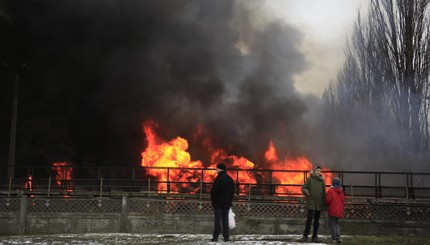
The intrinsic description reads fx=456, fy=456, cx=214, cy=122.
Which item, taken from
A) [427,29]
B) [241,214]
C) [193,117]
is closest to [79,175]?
[193,117]

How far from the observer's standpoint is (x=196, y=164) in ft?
85.8

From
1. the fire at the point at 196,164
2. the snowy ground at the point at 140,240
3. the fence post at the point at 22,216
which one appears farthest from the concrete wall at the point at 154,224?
the fire at the point at 196,164

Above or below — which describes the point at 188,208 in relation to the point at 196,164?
below

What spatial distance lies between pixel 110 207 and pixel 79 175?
43.9 ft

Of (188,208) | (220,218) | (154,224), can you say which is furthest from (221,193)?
(188,208)

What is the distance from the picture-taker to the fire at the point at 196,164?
24141 mm

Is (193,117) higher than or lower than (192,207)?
higher

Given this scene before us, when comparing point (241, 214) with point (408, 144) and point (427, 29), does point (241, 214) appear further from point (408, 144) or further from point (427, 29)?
point (427, 29)

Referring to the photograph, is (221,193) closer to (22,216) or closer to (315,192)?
(315,192)

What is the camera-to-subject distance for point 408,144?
23.5 metres

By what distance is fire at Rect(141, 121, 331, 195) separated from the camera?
2414cm

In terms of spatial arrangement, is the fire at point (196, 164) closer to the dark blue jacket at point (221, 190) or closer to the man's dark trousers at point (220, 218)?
the man's dark trousers at point (220, 218)

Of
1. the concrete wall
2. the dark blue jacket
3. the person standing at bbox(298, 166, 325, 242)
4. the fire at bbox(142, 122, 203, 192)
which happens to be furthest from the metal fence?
the fire at bbox(142, 122, 203, 192)

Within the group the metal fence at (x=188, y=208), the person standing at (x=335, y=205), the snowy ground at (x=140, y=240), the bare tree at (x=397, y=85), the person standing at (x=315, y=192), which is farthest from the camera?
the bare tree at (x=397, y=85)
